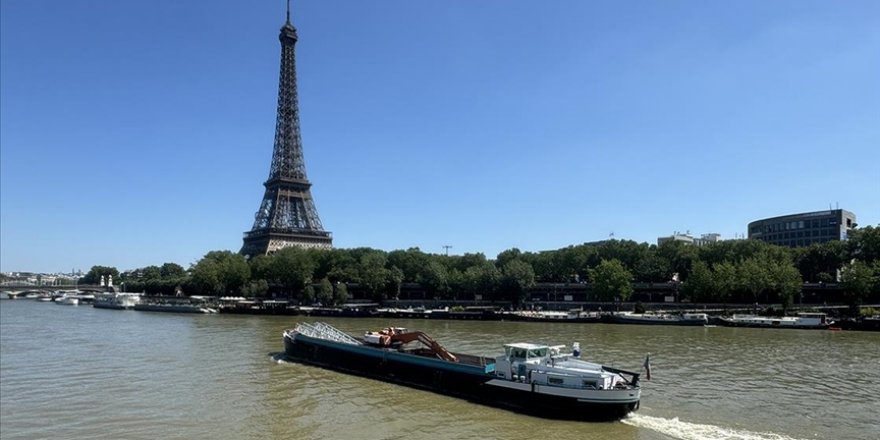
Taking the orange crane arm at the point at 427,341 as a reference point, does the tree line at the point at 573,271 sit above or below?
above

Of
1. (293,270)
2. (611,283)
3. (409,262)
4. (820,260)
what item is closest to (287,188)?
(293,270)

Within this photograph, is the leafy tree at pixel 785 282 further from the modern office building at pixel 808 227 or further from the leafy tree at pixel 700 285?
the modern office building at pixel 808 227

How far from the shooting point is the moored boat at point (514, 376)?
2714 centimetres

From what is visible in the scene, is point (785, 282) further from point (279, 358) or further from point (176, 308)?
point (176, 308)

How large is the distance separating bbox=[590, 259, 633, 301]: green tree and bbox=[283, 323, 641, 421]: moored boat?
64.9 m

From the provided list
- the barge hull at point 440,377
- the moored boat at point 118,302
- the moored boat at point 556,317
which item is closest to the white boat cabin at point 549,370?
the barge hull at point 440,377

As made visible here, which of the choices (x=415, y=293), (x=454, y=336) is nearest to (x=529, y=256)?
(x=415, y=293)

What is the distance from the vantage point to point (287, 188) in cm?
16550

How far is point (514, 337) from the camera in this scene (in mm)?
61562

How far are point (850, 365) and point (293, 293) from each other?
11360 cm

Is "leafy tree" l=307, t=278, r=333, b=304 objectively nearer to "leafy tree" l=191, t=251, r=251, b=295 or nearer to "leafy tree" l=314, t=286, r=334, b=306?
"leafy tree" l=314, t=286, r=334, b=306

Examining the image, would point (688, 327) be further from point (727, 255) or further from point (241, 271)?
point (241, 271)

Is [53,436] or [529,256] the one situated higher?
[529,256]

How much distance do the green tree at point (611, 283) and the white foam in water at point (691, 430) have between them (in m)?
74.3
